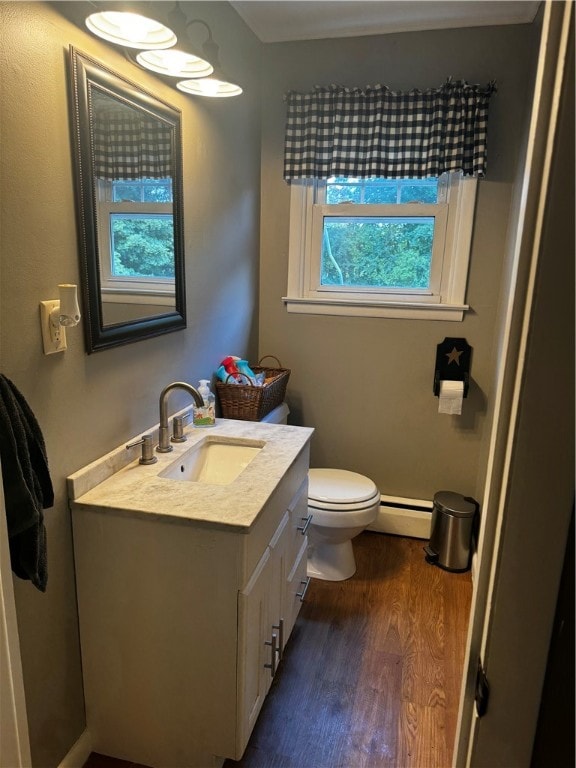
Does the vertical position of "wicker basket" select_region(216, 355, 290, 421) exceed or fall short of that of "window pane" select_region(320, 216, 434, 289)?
it falls short

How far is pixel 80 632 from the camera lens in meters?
1.56

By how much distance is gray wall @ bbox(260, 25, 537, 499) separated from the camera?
2.48 meters

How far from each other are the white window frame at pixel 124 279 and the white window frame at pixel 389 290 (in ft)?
3.58

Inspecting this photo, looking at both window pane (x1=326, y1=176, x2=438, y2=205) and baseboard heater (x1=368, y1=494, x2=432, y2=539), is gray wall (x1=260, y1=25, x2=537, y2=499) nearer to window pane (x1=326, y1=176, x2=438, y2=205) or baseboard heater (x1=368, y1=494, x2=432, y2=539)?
baseboard heater (x1=368, y1=494, x2=432, y2=539)

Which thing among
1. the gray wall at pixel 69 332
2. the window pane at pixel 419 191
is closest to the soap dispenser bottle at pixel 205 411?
the gray wall at pixel 69 332

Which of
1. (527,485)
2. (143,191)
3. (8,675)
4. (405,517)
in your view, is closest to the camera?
(527,485)

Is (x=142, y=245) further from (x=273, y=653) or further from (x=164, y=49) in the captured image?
(x=273, y=653)

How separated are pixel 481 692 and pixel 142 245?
1.56 metres

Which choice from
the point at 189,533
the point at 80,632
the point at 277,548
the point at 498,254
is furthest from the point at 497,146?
the point at 80,632

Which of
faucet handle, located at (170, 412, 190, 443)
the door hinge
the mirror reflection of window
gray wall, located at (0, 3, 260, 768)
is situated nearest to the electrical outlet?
gray wall, located at (0, 3, 260, 768)

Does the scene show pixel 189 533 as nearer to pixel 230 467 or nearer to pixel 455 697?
pixel 230 467

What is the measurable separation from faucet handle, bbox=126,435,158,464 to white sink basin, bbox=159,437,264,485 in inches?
8.6

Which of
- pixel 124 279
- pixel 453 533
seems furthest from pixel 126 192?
pixel 453 533

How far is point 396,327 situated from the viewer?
9.29ft
